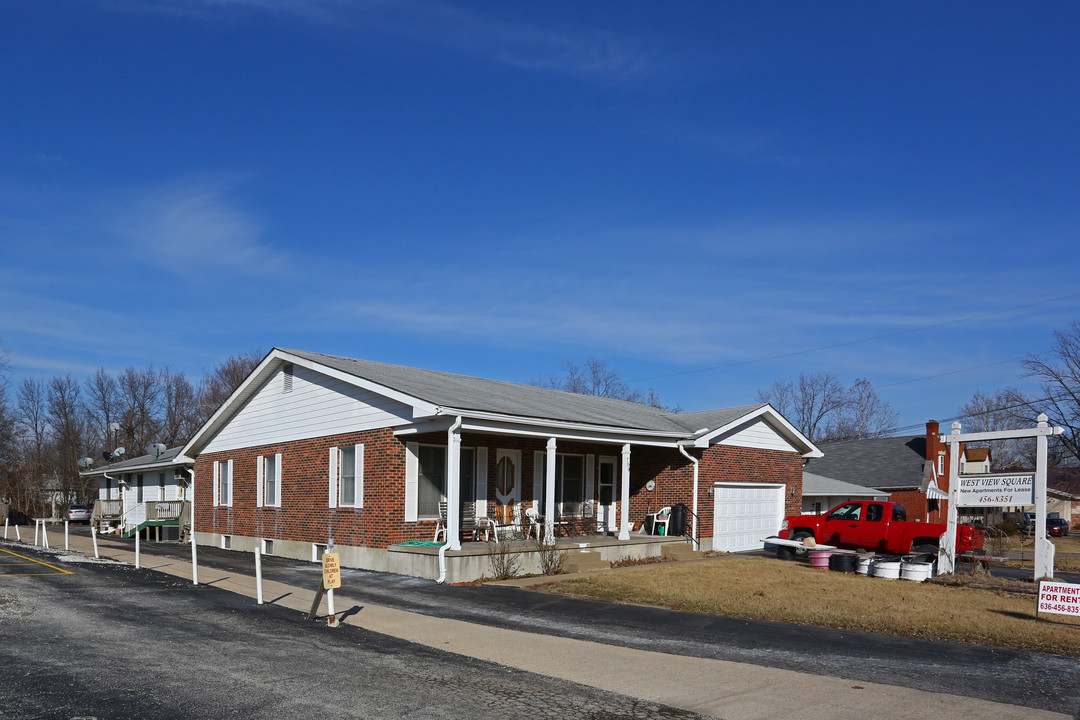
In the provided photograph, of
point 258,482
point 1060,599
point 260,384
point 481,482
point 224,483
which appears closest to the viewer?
point 1060,599

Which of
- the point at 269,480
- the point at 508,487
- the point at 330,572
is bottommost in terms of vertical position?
the point at 269,480

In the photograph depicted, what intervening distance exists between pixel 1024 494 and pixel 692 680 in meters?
12.4

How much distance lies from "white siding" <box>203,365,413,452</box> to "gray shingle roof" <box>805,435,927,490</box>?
2677cm

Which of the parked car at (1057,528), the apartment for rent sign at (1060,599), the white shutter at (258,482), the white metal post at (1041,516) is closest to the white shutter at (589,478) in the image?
the white shutter at (258,482)

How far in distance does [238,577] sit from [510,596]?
6678 millimetres

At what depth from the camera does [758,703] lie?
7812 mm

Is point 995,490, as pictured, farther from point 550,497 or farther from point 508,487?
point 508,487

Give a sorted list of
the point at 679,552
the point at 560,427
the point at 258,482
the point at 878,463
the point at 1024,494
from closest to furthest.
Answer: the point at 1024,494 < the point at 560,427 < the point at 679,552 < the point at 258,482 < the point at 878,463

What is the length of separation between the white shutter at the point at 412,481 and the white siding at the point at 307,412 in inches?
35.1

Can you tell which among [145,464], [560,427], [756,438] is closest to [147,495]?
[145,464]

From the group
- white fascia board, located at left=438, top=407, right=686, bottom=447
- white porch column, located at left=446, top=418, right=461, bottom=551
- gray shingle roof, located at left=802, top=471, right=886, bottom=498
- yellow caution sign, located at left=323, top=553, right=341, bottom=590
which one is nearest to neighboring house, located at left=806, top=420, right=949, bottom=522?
gray shingle roof, located at left=802, top=471, right=886, bottom=498

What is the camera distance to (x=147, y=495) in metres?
38.2

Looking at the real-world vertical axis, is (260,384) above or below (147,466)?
above

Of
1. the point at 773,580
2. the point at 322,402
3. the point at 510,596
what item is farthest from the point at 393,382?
the point at 773,580
